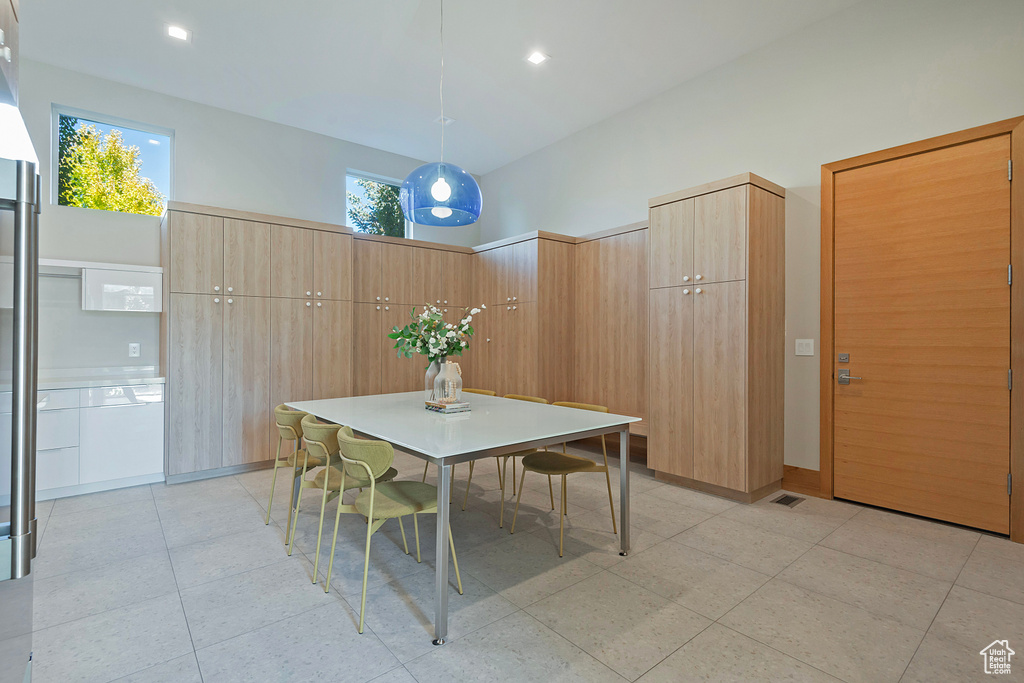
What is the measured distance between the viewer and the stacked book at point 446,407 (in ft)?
9.57

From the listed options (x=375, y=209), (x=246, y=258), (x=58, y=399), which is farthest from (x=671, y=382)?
(x=58, y=399)

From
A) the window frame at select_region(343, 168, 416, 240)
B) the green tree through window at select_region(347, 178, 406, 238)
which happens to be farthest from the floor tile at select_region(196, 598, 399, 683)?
the green tree through window at select_region(347, 178, 406, 238)

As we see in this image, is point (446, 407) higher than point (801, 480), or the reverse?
point (446, 407)

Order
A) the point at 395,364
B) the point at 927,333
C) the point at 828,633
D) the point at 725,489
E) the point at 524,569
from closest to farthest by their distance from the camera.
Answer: the point at 828,633 < the point at 524,569 < the point at 927,333 < the point at 725,489 < the point at 395,364

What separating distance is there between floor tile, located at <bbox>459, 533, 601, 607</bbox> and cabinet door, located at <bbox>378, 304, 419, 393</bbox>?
3062 millimetres

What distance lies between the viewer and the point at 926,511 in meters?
3.19

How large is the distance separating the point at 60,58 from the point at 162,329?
241 cm

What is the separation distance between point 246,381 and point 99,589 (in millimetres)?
2223

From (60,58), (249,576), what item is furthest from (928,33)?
(60,58)

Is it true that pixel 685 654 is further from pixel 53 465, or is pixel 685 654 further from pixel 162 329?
→ pixel 162 329

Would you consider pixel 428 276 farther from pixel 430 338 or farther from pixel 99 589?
pixel 99 589

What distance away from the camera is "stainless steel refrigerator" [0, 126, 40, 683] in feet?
2.83

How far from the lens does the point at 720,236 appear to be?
3656mm

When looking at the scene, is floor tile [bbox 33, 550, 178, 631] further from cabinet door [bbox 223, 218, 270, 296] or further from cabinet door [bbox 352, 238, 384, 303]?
cabinet door [bbox 352, 238, 384, 303]
